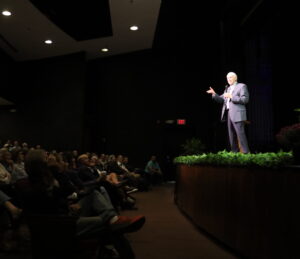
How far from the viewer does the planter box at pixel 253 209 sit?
8.48ft

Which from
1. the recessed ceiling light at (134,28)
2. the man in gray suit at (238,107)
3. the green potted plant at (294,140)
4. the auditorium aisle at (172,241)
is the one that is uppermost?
the recessed ceiling light at (134,28)

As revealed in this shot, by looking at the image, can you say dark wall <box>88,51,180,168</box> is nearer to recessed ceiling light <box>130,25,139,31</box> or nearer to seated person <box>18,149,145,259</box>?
recessed ceiling light <box>130,25,139,31</box>

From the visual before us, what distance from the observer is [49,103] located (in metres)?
11.8

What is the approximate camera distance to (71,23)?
9.57m

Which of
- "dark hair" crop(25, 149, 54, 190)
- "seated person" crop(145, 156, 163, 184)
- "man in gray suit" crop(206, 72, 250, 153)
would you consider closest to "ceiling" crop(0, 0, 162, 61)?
"seated person" crop(145, 156, 163, 184)

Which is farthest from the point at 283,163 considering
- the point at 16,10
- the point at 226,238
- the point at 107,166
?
the point at 16,10

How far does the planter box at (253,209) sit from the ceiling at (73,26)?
610cm

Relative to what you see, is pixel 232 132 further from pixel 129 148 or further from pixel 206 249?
pixel 129 148

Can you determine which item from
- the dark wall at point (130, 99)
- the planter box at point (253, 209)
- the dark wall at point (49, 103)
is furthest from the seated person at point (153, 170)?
the planter box at point (253, 209)

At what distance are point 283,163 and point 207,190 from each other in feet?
6.15

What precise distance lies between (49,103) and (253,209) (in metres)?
9.91

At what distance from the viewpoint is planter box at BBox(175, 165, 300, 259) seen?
2.59m

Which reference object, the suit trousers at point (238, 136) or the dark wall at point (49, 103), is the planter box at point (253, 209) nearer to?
the suit trousers at point (238, 136)

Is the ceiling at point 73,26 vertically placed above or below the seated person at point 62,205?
above
